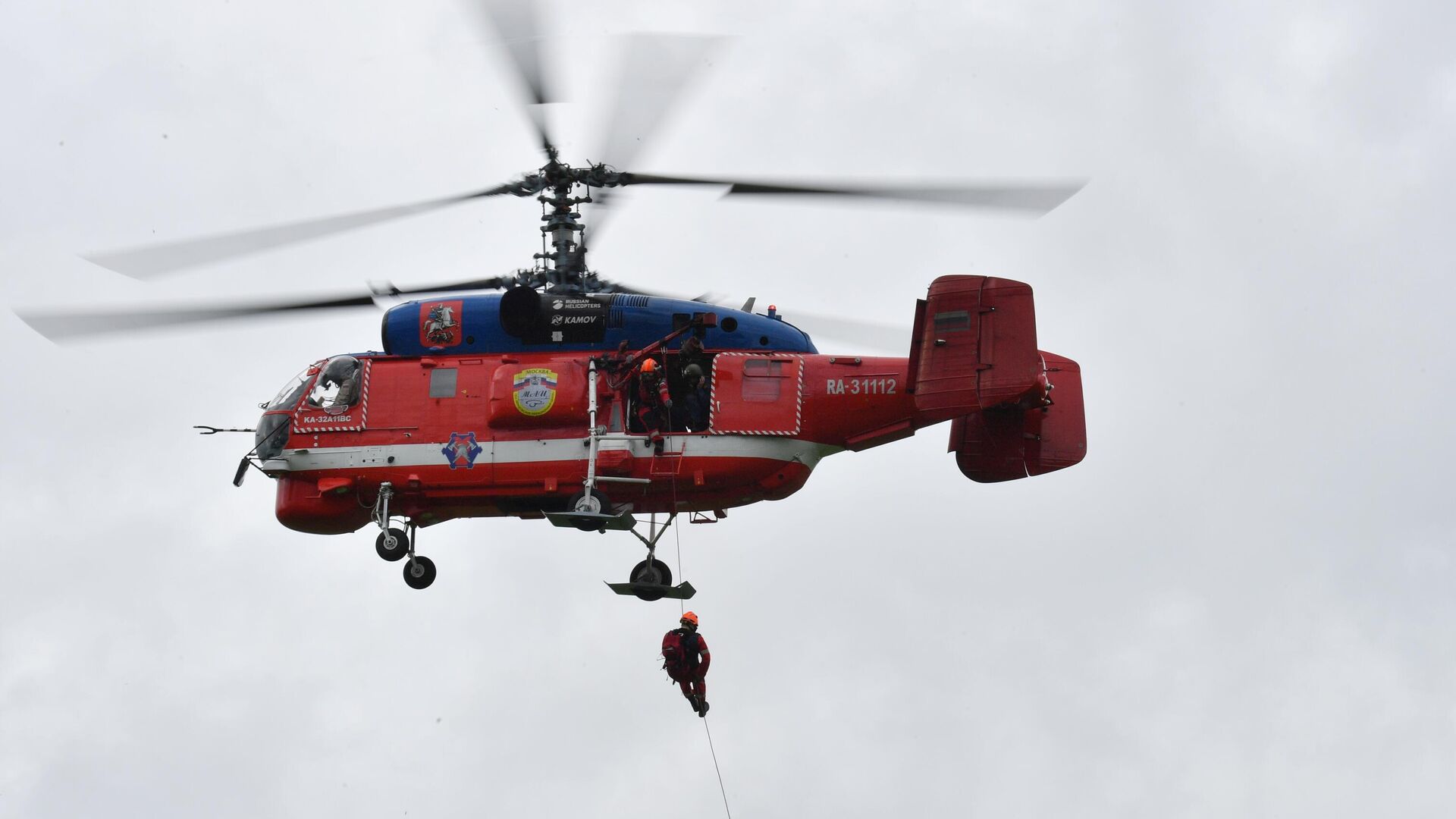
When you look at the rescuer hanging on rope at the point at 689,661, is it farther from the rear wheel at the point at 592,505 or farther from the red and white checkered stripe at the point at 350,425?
the red and white checkered stripe at the point at 350,425

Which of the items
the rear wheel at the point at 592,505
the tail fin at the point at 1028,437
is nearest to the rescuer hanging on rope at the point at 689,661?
the rear wheel at the point at 592,505

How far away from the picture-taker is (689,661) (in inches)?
888

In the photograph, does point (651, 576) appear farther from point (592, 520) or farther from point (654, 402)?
point (654, 402)

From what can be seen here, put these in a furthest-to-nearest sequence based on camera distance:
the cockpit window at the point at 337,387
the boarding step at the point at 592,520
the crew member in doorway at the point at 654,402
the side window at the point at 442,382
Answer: the cockpit window at the point at 337,387 → the side window at the point at 442,382 → the crew member in doorway at the point at 654,402 → the boarding step at the point at 592,520

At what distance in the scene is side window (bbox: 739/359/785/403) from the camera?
2209 cm

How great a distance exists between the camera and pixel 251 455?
23.0 metres

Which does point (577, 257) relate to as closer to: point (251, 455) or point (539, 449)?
point (539, 449)

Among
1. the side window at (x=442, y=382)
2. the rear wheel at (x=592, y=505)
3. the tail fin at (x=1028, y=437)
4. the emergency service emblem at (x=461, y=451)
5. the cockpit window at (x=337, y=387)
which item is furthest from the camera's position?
the cockpit window at (x=337, y=387)

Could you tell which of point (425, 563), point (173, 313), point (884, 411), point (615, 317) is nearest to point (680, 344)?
point (615, 317)

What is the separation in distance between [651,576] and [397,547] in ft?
9.93

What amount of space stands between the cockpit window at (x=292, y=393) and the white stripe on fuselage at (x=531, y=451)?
1.87ft

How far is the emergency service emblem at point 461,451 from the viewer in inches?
883

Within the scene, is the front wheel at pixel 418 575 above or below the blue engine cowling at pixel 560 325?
below

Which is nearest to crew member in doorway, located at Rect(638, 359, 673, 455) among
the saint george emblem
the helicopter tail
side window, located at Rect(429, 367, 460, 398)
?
side window, located at Rect(429, 367, 460, 398)
